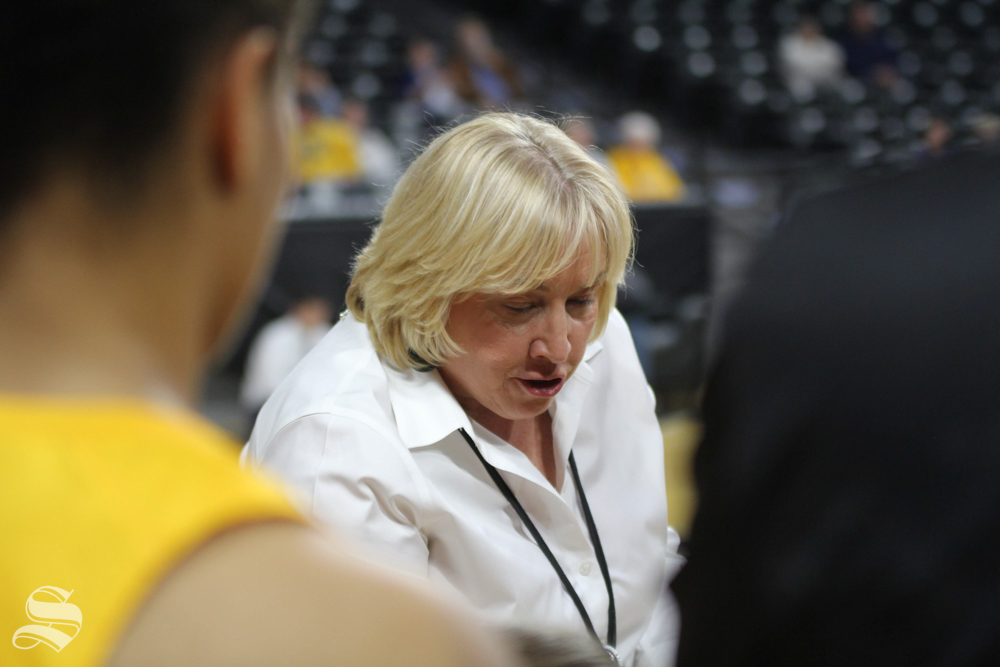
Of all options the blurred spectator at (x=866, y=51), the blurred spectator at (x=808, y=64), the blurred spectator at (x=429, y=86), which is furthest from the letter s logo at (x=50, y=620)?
the blurred spectator at (x=866, y=51)

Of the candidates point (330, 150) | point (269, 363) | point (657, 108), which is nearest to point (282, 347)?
point (269, 363)

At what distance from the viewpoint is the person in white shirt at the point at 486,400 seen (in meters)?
1.47

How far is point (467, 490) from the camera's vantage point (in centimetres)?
156

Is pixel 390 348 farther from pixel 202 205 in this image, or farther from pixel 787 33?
pixel 787 33

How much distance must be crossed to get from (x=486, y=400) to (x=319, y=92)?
6.12 m

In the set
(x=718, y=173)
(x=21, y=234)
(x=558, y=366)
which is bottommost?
(x=718, y=173)

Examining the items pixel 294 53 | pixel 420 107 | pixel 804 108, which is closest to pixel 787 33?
pixel 804 108

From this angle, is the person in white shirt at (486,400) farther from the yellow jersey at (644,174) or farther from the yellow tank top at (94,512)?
the yellow jersey at (644,174)

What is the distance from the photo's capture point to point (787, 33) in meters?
10.1

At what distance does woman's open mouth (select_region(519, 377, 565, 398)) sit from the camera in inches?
64.4

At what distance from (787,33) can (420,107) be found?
4608 mm

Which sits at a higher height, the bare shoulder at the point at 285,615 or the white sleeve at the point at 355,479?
the bare shoulder at the point at 285,615

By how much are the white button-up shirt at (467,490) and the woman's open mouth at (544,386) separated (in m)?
0.09

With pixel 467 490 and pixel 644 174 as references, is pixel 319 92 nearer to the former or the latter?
pixel 644 174
